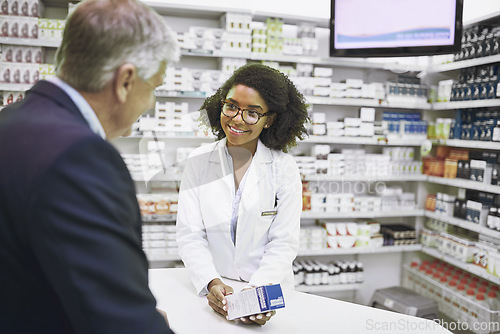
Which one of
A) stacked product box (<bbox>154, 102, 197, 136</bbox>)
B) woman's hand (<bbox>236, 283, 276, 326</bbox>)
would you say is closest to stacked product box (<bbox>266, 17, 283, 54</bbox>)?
stacked product box (<bbox>154, 102, 197, 136</bbox>)

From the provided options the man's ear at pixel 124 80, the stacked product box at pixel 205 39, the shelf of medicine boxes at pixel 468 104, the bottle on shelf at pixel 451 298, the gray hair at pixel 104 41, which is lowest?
the bottle on shelf at pixel 451 298

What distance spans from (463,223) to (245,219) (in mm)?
2999

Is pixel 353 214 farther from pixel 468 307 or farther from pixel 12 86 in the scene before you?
pixel 12 86

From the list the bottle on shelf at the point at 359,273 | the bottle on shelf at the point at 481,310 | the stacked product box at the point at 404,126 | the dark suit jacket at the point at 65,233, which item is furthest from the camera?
the stacked product box at the point at 404,126

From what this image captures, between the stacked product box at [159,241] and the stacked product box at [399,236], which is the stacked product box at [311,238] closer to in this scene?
the stacked product box at [399,236]

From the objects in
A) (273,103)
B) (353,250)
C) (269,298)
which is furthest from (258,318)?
(353,250)

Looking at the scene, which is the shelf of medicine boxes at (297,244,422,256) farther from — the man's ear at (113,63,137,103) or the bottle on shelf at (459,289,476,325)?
the man's ear at (113,63,137,103)

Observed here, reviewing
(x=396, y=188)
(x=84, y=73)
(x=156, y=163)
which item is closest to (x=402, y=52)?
(x=396, y=188)

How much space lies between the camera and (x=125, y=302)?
0.73m

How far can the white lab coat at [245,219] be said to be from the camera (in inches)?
79.5

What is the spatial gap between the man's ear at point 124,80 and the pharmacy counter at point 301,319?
3.09ft

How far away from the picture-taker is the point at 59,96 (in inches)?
31.9

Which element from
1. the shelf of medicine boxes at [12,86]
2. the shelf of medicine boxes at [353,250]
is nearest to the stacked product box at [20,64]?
the shelf of medicine boxes at [12,86]

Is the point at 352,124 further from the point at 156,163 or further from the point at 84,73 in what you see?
the point at 84,73
